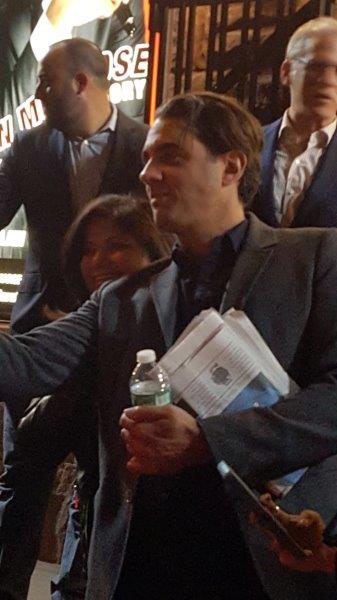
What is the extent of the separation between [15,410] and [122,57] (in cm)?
229

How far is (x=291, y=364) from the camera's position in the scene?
5.85 feet

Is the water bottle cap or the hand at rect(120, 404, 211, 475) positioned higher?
the water bottle cap

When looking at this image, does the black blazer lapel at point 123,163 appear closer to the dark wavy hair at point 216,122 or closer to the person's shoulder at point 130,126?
the person's shoulder at point 130,126

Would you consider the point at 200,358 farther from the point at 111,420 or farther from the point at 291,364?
the point at 111,420

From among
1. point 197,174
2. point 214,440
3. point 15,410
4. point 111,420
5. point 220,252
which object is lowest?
point 15,410

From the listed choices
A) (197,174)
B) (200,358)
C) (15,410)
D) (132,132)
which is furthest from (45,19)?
(200,358)

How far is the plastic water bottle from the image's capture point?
1690 millimetres

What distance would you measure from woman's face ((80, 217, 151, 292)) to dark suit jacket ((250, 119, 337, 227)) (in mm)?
411

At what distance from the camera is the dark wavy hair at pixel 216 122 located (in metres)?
1.94

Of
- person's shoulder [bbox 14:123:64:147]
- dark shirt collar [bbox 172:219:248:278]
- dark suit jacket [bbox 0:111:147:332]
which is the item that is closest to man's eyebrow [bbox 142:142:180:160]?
dark shirt collar [bbox 172:219:248:278]

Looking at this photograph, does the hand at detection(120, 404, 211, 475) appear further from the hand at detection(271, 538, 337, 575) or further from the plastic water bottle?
the hand at detection(271, 538, 337, 575)

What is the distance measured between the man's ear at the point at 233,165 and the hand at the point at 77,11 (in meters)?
2.98

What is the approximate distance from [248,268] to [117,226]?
3.49ft

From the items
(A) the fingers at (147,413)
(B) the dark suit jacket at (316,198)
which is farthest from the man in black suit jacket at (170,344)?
(B) the dark suit jacket at (316,198)
